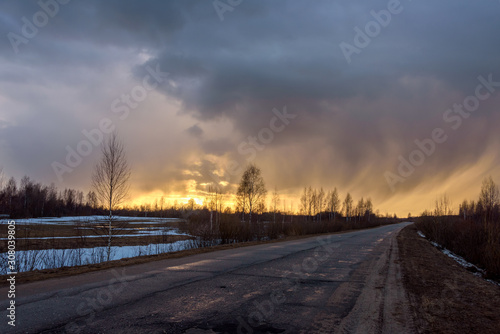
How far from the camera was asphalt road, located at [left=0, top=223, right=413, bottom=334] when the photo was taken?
4.77 m

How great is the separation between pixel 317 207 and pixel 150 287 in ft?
242

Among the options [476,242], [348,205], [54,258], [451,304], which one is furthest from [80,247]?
[348,205]

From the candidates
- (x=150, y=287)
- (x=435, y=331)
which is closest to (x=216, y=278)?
(x=150, y=287)

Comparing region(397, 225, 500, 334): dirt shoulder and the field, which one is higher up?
region(397, 225, 500, 334): dirt shoulder

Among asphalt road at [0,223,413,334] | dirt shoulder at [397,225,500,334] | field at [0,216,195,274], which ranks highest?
asphalt road at [0,223,413,334]

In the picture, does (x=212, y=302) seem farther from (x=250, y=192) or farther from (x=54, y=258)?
(x=250, y=192)

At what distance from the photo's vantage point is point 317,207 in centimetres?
7794

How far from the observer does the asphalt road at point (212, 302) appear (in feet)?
15.6

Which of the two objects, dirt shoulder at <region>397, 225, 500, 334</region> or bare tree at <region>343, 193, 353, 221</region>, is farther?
bare tree at <region>343, 193, 353, 221</region>

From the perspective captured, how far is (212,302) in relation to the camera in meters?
6.02

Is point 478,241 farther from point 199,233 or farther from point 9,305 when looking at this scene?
point 9,305

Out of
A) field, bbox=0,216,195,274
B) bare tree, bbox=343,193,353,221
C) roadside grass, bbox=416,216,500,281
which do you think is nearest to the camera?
roadside grass, bbox=416,216,500,281

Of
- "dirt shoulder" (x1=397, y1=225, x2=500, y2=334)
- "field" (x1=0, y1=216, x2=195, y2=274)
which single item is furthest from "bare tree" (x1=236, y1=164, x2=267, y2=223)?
"dirt shoulder" (x1=397, y1=225, x2=500, y2=334)

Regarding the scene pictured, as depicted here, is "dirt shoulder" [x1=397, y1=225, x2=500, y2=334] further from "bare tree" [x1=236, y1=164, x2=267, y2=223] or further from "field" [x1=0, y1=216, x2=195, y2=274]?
"bare tree" [x1=236, y1=164, x2=267, y2=223]
